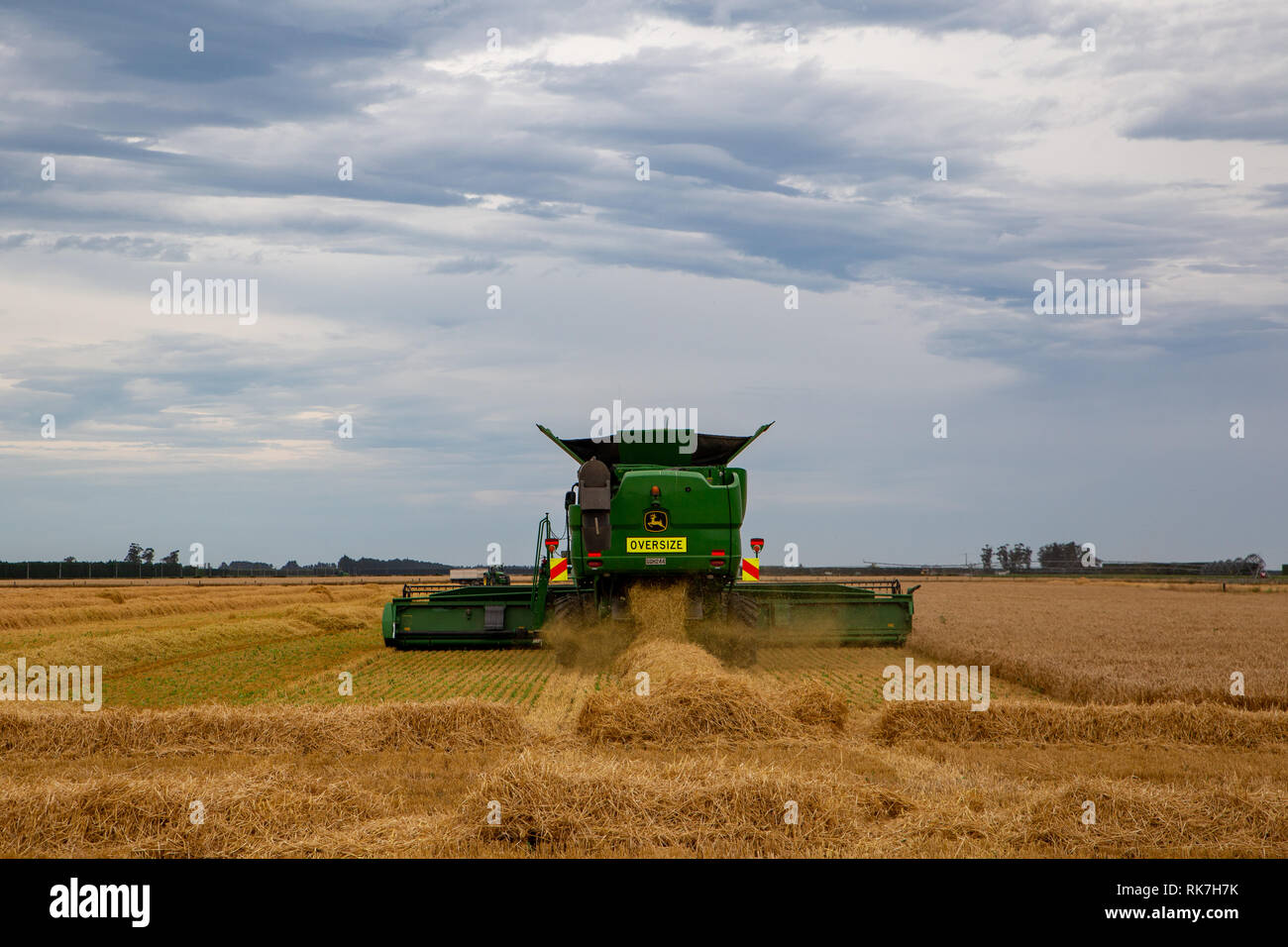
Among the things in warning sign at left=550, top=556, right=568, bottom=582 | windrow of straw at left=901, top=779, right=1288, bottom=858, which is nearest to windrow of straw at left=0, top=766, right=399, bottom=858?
Answer: windrow of straw at left=901, top=779, right=1288, bottom=858

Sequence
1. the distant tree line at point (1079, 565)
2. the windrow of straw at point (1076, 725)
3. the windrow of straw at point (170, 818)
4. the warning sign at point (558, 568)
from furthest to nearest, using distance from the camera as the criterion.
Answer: the distant tree line at point (1079, 565) < the warning sign at point (558, 568) < the windrow of straw at point (1076, 725) < the windrow of straw at point (170, 818)

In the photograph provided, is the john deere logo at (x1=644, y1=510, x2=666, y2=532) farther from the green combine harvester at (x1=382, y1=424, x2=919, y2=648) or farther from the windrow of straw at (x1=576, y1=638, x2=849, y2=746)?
the windrow of straw at (x1=576, y1=638, x2=849, y2=746)

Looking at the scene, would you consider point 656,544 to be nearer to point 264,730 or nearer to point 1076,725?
point 1076,725

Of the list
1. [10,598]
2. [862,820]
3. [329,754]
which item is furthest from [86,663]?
[10,598]

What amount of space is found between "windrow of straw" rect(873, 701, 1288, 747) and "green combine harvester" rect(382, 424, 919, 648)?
Result: 597 centimetres

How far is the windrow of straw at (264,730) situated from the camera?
10.0 metres

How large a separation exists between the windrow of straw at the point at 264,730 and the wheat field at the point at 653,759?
3 cm

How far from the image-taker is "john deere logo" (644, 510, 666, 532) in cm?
1638

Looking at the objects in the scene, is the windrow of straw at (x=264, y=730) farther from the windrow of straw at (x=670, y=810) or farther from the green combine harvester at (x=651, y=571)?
the green combine harvester at (x=651, y=571)

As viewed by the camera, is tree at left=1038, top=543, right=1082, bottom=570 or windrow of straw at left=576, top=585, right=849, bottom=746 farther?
tree at left=1038, top=543, right=1082, bottom=570

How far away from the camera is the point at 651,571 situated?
54.6 ft

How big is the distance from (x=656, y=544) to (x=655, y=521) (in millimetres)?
361

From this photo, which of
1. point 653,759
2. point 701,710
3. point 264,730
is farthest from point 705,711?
point 264,730

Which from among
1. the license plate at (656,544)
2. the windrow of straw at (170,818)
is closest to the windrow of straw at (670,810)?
the windrow of straw at (170,818)
